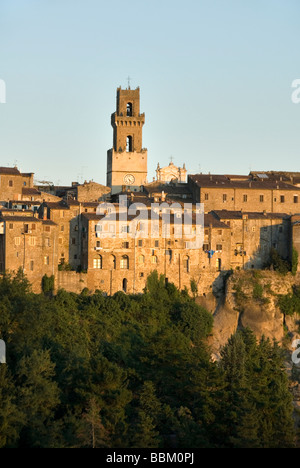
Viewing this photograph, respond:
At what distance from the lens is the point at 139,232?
59594mm

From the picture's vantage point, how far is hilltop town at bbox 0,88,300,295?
5769 centimetres

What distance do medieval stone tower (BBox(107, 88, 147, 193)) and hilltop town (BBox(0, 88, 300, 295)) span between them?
4974 mm

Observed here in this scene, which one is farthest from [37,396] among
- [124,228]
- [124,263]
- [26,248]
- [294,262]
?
[294,262]

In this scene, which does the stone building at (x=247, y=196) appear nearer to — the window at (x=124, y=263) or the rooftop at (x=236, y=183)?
the rooftop at (x=236, y=183)

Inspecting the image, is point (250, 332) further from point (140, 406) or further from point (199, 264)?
point (140, 406)

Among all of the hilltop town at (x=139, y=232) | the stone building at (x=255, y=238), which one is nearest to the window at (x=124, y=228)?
the hilltop town at (x=139, y=232)

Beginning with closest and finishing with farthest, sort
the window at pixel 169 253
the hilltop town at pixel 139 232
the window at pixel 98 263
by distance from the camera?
the hilltop town at pixel 139 232 → the window at pixel 98 263 → the window at pixel 169 253

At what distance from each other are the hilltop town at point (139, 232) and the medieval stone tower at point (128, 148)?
4974 mm

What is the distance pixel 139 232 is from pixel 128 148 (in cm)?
1874

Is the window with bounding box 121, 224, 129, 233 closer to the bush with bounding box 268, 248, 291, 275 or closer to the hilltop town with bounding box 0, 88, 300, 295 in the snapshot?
the hilltop town with bounding box 0, 88, 300, 295

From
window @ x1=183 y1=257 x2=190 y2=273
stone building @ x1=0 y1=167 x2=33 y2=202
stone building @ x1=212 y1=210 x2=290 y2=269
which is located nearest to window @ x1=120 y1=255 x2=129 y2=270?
window @ x1=183 y1=257 x2=190 y2=273

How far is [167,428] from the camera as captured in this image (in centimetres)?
4075

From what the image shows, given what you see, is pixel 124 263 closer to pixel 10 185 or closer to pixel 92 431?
pixel 10 185

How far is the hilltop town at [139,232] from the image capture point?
57688 millimetres
